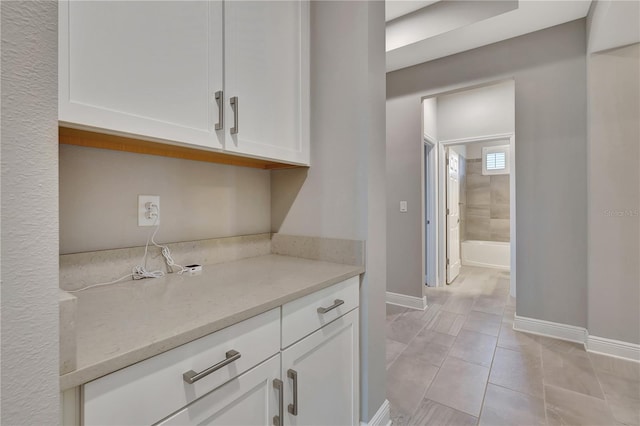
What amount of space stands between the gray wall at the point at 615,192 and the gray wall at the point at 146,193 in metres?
2.41

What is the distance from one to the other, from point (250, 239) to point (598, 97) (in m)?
2.63

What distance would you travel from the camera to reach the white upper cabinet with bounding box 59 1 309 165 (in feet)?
2.54

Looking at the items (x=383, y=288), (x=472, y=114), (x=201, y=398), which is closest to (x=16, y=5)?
(x=201, y=398)

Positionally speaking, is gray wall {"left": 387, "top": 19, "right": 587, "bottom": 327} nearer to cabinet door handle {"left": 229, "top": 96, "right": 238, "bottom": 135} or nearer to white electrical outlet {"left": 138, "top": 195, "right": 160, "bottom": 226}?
cabinet door handle {"left": 229, "top": 96, "right": 238, "bottom": 135}

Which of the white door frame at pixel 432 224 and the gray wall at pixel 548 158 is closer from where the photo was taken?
the gray wall at pixel 548 158

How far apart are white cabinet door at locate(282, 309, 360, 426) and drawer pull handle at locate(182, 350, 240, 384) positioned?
214mm

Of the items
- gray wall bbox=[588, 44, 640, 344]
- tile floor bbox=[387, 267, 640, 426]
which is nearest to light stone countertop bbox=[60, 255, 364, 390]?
tile floor bbox=[387, 267, 640, 426]

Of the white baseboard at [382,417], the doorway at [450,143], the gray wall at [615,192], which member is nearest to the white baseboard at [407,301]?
the doorway at [450,143]

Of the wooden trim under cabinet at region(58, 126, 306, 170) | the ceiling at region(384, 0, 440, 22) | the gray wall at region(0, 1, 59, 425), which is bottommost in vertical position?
the gray wall at region(0, 1, 59, 425)

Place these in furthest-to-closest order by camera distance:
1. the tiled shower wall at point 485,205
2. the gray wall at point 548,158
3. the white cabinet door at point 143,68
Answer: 1. the tiled shower wall at point 485,205
2. the gray wall at point 548,158
3. the white cabinet door at point 143,68

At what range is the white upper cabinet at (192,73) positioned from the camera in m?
0.77

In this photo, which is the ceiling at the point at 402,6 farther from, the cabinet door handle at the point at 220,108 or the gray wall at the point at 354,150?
the cabinet door handle at the point at 220,108

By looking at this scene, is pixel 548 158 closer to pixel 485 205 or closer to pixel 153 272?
pixel 153 272

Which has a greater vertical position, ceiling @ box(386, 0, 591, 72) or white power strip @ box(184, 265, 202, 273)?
ceiling @ box(386, 0, 591, 72)
